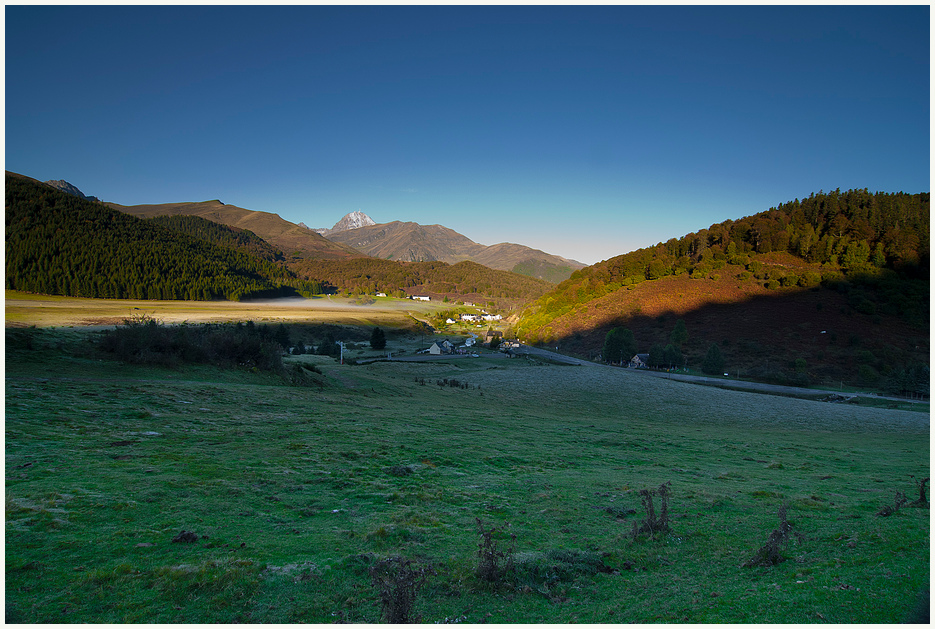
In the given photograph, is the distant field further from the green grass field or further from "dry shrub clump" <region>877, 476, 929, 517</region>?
"dry shrub clump" <region>877, 476, 929, 517</region>

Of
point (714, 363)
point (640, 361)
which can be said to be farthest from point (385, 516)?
point (640, 361)

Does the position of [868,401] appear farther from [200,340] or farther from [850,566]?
[200,340]

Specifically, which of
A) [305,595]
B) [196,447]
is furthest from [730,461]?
[196,447]

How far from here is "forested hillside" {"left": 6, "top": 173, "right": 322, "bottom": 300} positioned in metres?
95.4

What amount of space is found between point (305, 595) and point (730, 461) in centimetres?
1497

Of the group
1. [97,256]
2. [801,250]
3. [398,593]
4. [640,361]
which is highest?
[801,250]

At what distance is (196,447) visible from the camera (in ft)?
34.0

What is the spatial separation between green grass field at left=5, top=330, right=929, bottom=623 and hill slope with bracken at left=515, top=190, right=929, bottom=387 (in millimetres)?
63535

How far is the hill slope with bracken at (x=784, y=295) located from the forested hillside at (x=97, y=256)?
3927 inches

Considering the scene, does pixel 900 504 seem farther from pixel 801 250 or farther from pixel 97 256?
pixel 97 256

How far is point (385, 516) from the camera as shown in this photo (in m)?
7.67

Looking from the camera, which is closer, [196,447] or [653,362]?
[196,447]

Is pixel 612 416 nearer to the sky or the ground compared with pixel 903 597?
nearer to the ground

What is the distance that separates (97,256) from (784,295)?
160936mm
